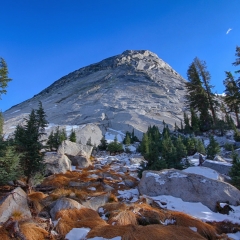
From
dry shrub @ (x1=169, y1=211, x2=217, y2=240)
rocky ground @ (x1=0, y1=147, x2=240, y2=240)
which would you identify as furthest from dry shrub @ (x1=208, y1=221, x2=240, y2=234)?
dry shrub @ (x1=169, y1=211, x2=217, y2=240)

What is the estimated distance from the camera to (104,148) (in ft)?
119

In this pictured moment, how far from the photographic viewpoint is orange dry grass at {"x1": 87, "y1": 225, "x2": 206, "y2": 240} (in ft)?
14.4

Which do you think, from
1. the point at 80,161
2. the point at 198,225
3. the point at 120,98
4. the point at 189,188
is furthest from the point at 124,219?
the point at 120,98

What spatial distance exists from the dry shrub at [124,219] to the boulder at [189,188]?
346 centimetres

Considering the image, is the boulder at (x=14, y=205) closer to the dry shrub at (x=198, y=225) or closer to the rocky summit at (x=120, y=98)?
the dry shrub at (x=198, y=225)

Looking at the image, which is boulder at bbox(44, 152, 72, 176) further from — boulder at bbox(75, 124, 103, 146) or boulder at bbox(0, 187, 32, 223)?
boulder at bbox(75, 124, 103, 146)

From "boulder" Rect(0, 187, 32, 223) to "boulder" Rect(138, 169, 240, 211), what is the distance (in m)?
5.04

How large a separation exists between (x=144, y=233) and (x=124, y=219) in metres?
0.99

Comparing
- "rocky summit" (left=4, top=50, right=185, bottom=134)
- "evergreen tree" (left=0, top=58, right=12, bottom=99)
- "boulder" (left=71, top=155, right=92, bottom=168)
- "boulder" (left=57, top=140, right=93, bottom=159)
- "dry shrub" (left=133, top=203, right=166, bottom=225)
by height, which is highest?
"rocky summit" (left=4, top=50, right=185, bottom=134)

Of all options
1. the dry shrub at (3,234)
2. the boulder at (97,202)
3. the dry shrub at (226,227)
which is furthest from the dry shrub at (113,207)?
the dry shrub at (3,234)

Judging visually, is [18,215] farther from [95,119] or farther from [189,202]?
[95,119]

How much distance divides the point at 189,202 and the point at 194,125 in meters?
29.7

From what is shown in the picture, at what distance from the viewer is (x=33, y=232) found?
4375 mm

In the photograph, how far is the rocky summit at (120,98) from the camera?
6278 cm
